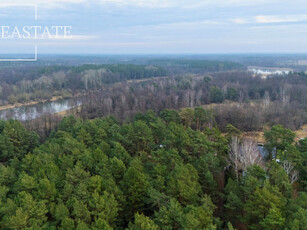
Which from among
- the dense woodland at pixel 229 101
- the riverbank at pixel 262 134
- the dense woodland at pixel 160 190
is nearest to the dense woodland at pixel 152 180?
the dense woodland at pixel 160 190

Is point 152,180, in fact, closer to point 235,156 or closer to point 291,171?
point 235,156

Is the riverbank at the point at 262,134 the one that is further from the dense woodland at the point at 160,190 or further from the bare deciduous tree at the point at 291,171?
the bare deciduous tree at the point at 291,171

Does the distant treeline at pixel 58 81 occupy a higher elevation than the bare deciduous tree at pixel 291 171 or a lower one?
higher

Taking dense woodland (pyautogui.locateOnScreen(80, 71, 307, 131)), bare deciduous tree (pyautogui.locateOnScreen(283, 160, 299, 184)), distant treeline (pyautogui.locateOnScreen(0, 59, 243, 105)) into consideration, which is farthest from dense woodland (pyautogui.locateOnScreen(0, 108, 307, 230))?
distant treeline (pyautogui.locateOnScreen(0, 59, 243, 105))

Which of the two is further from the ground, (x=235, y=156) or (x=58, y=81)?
(x=58, y=81)

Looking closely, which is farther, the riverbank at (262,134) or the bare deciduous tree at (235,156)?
the riverbank at (262,134)

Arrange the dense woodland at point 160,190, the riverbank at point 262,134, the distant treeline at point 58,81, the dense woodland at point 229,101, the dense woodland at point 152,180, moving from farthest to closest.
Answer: the distant treeline at point 58,81
the dense woodland at point 229,101
the riverbank at point 262,134
the dense woodland at point 152,180
the dense woodland at point 160,190

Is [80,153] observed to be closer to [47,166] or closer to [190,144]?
[47,166]

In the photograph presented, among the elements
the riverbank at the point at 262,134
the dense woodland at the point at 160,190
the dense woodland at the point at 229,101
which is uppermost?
the dense woodland at the point at 229,101

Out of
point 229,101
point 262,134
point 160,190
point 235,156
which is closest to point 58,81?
point 229,101
